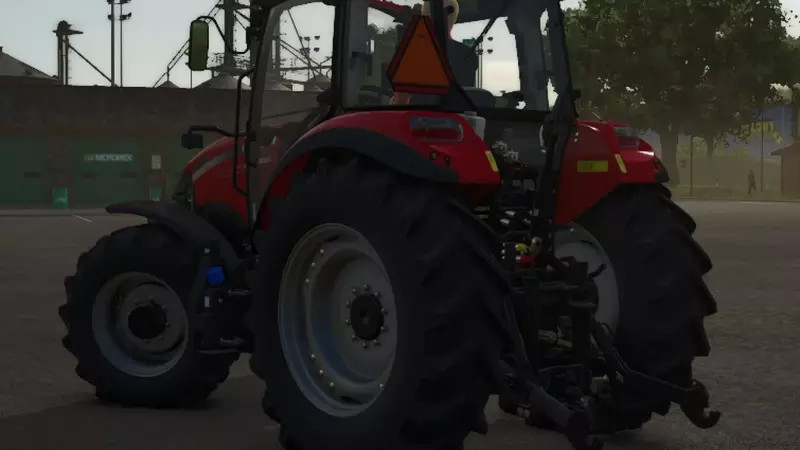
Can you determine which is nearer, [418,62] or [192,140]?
[418,62]

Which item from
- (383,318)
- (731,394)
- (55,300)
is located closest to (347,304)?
(383,318)

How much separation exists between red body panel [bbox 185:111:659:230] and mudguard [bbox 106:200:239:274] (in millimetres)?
183

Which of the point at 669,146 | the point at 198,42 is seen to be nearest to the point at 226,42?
the point at 198,42

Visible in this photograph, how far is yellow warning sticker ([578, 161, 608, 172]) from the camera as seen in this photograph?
6055 millimetres

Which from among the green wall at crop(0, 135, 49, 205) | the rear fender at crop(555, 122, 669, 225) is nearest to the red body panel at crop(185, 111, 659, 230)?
the rear fender at crop(555, 122, 669, 225)

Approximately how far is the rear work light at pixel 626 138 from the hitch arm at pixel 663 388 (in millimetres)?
1082

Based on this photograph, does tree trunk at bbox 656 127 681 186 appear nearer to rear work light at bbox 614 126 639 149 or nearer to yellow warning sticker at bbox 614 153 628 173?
rear work light at bbox 614 126 639 149

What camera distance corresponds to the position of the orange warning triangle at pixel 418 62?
205 inches

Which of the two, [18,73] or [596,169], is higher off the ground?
[18,73]

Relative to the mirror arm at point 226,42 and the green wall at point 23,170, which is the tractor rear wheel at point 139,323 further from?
the green wall at point 23,170

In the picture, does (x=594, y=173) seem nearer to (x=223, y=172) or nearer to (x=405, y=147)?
(x=405, y=147)

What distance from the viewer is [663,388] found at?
577cm

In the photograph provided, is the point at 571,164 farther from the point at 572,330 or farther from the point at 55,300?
the point at 55,300

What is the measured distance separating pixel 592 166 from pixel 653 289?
2.42ft
